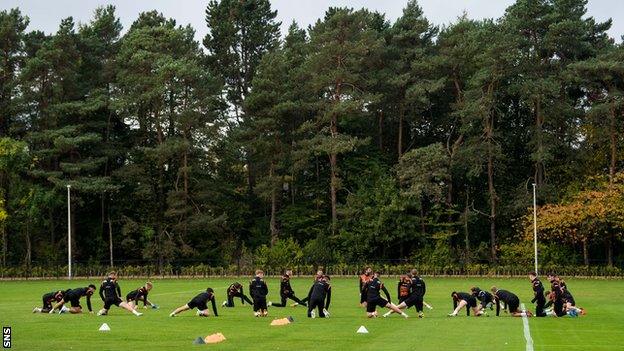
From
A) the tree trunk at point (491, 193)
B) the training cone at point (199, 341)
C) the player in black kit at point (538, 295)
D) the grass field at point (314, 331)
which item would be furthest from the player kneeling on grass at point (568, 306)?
the tree trunk at point (491, 193)

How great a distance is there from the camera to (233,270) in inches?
2876

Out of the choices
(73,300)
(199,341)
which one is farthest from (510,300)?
(73,300)

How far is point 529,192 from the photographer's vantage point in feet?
243

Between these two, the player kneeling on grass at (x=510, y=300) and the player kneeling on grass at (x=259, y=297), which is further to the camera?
the player kneeling on grass at (x=259, y=297)

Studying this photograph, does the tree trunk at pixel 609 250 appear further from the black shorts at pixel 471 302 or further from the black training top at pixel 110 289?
the black training top at pixel 110 289

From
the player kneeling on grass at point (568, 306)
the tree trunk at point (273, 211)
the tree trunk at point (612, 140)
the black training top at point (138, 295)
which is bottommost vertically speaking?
the player kneeling on grass at point (568, 306)

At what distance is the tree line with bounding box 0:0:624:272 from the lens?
240 feet

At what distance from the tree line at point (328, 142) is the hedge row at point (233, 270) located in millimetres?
1876

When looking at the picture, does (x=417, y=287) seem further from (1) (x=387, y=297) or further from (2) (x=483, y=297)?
(2) (x=483, y=297)

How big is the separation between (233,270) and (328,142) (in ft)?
41.9

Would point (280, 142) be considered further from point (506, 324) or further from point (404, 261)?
point (506, 324)

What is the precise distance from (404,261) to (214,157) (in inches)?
765

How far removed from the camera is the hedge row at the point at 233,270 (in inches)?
2758

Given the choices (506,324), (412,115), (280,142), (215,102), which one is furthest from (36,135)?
(506,324)
